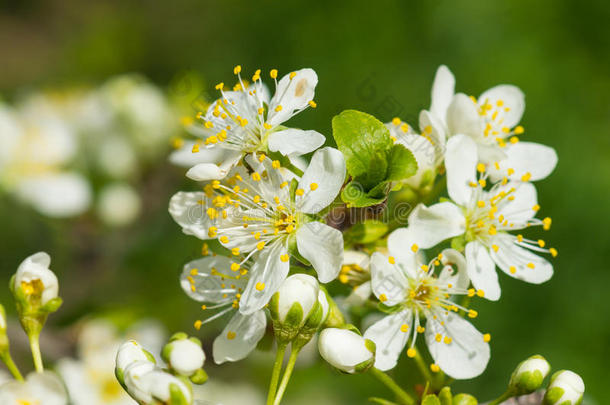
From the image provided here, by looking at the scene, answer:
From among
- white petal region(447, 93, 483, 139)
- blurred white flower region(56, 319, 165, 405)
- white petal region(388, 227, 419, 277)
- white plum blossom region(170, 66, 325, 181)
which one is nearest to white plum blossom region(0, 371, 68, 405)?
white plum blossom region(170, 66, 325, 181)

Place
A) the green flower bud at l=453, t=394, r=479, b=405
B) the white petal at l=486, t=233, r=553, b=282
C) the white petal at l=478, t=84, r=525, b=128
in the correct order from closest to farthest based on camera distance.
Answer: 1. the green flower bud at l=453, t=394, r=479, b=405
2. the white petal at l=486, t=233, r=553, b=282
3. the white petal at l=478, t=84, r=525, b=128

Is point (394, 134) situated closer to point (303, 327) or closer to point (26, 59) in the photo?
point (303, 327)

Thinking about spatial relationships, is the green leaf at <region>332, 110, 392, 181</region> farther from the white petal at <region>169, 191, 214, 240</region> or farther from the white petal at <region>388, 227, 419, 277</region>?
the white petal at <region>169, 191, 214, 240</region>

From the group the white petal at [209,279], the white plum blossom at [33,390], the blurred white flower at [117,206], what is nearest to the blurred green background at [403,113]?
the blurred white flower at [117,206]

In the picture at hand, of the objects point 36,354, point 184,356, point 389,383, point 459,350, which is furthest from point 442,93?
point 36,354

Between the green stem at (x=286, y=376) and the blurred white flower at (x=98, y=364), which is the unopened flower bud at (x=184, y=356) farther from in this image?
the blurred white flower at (x=98, y=364)

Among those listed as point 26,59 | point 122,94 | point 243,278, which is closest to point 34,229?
point 122,94
